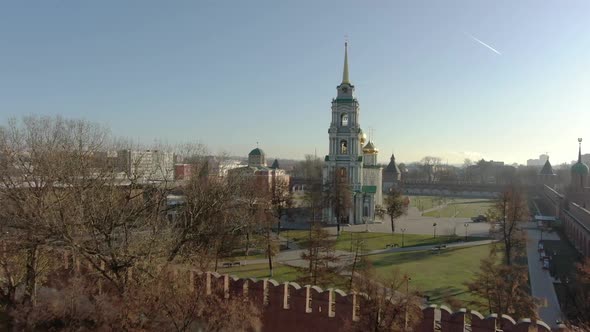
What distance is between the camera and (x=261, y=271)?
26.3 metres

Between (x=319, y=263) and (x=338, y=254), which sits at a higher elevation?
(x=319, y=263)

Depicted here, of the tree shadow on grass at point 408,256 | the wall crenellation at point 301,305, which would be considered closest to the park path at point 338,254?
the tree shadow on grass at point 408,256

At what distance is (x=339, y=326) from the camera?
39.5ft

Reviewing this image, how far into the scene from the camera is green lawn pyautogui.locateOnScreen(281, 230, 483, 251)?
116ft

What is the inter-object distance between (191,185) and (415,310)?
13.2 m

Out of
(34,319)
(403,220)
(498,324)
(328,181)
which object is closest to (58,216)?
(34,319)

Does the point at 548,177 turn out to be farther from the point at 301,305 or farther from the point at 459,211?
the point at 301,305

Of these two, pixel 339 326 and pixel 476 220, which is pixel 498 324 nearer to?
pixel 339 326

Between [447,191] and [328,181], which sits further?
[447,191]

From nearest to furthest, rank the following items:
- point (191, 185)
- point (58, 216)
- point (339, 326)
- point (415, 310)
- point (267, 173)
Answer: point (415, 310) → point (339, 326) → point (58, 216) → point (191, 185) → point (267, 173)

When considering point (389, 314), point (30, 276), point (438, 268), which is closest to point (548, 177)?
point (438, 268)

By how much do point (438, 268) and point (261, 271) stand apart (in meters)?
11.1

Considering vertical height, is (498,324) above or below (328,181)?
below

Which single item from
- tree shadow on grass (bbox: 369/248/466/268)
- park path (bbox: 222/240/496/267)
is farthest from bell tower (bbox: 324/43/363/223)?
tree shadow on grass (bbox: 369/248/466/268)
